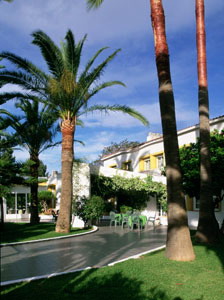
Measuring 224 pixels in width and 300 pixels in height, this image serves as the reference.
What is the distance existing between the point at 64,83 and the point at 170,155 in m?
7.85

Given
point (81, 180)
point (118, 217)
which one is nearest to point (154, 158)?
point (118, 217)

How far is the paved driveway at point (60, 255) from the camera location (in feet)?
23.2

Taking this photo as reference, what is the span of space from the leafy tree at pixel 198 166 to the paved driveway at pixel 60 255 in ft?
11.6

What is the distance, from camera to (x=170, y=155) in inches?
330

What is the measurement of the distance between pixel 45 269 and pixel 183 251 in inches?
138

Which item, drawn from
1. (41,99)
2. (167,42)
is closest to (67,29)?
(41,99)

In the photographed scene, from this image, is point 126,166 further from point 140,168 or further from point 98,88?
point 98,88

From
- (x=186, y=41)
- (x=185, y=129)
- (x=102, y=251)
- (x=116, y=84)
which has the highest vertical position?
(x=186, y=41)

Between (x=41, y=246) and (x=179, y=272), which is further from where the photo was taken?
(x=41, y=246)

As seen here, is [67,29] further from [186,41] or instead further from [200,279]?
[200,279]

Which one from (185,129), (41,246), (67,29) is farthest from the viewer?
(185,129)

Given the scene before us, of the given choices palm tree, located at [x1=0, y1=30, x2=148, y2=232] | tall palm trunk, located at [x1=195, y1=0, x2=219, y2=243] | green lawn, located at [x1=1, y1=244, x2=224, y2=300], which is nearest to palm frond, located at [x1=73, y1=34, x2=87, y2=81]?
palm tree, located at [x1=0, y1=30, x2=148, y2=232]

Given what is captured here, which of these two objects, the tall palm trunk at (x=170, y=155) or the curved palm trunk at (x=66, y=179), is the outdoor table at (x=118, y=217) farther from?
the tall palm trunk at (x=170, y=155)

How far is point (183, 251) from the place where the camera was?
797 cm
